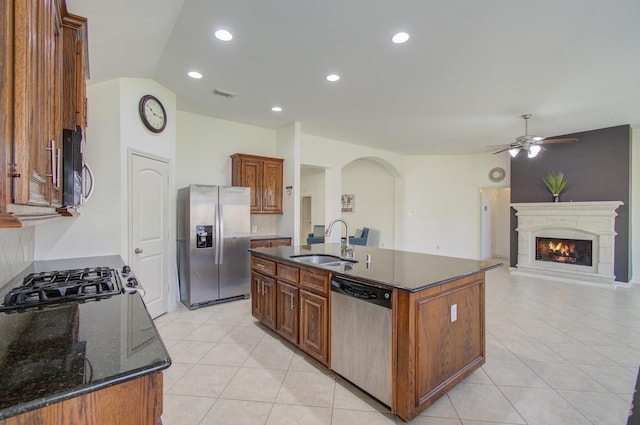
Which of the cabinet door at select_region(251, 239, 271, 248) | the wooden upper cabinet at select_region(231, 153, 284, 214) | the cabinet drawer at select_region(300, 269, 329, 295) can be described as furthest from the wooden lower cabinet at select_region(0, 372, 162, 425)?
the wooden upper cabinet at select_region(231, 153, 284, 214)

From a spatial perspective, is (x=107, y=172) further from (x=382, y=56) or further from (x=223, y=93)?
(x=382, y=56)

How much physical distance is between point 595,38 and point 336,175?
171 inches

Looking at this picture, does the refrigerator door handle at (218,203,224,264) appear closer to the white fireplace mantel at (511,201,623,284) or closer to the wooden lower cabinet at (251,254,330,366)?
the wooden lower cabinet at (251,254,330,366)

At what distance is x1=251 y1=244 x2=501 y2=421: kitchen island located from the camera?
5.82ft

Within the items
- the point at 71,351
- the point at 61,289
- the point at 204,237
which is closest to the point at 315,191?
the point at 204,237

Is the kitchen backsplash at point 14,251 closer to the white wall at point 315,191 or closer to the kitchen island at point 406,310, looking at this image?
the kitchen island at point 406,310

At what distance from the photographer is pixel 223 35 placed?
2574 mm

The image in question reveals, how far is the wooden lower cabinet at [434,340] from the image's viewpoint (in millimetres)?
1756

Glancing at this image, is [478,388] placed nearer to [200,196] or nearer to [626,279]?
[200,196]

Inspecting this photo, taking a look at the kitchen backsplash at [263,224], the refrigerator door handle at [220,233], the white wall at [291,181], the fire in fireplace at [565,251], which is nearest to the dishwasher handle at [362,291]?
the refrigerator door handle at [220,233]

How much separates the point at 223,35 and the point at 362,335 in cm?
273

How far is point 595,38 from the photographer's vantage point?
257 cm

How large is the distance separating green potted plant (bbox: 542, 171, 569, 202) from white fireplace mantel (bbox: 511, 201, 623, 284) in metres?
0.20

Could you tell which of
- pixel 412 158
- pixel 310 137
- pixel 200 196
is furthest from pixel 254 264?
pixel 412 158
